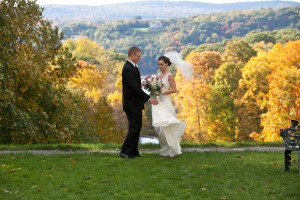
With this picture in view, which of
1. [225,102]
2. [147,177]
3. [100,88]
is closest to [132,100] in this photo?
[147,177]

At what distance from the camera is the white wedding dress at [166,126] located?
47.3 ft

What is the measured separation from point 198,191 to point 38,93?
52.0ft

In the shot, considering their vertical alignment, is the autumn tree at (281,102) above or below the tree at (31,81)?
below

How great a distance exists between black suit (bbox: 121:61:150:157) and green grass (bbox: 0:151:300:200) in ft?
1.49

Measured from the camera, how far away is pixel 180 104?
5803 centimetres

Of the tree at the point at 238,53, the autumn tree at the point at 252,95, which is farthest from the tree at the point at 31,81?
the tree at the point at 238,53

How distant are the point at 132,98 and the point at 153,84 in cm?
76

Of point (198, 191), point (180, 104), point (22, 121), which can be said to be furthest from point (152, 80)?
point (180, 104)

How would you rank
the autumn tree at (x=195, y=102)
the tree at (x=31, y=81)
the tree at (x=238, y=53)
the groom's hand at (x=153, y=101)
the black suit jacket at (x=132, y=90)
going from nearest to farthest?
1. the black suit jacket at (x=132, y=90)
2. the groom's hand at (x=153, y=101)
3. the tree at (x=31, y=81)
4. the autumn tree at (x=195, y=102)
5. the tree at (x=238, y=53)

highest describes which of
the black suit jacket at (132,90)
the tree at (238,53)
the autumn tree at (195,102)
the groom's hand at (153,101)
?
the black suit jacket at (132,90)

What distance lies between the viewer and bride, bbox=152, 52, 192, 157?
14422 millimetres

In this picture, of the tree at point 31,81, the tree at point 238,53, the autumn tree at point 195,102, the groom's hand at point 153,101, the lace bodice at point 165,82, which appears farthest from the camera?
the tree at point 238,53

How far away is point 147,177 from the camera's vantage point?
11.7m

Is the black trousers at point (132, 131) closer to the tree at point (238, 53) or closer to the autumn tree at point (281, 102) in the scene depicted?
the autumn tree at point (281, 102)
